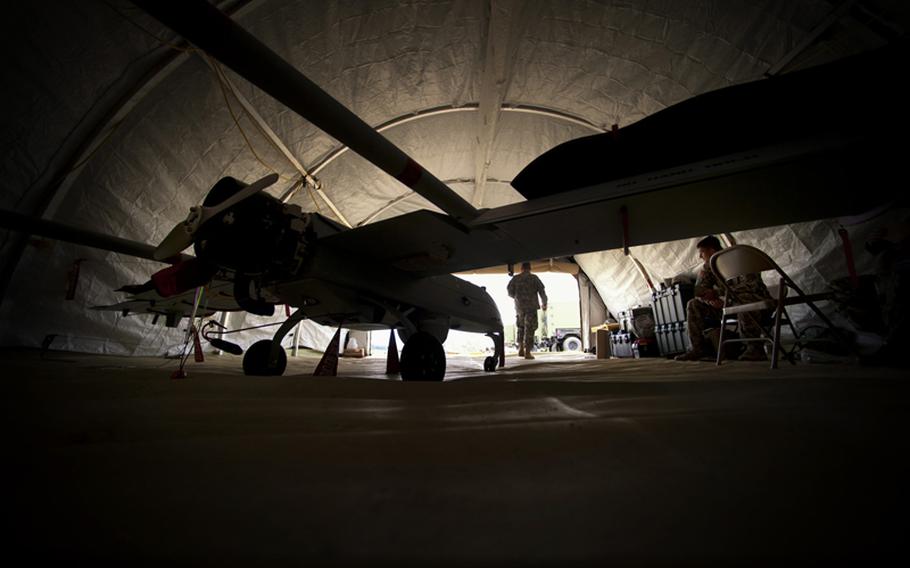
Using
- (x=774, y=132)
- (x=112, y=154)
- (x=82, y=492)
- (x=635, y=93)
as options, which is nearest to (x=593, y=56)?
(x=635, y=93)

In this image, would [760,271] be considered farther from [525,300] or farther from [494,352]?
[525,300]

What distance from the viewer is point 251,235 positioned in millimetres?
944

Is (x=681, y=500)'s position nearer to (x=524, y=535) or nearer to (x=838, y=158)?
(x=524, y=535)

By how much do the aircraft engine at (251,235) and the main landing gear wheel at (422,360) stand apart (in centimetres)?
52

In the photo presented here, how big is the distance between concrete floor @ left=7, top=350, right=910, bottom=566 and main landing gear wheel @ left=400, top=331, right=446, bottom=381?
68 cm

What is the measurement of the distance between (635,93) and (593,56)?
0.43 meters

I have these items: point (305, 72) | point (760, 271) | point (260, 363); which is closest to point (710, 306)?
point (760, 271)

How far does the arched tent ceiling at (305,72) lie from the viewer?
1.50m

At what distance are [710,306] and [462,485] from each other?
2810 millimetres

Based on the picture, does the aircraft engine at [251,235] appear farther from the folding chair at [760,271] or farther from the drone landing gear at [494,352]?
the folding chair at [760,271]

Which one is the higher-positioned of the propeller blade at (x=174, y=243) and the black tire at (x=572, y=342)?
the propeller blade at (x=174, y=243)

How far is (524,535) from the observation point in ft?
0.59

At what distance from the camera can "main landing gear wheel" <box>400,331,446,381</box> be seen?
1.15 metres

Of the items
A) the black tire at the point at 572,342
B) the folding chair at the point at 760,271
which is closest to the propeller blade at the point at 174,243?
the folding chair at the point at 760,271
